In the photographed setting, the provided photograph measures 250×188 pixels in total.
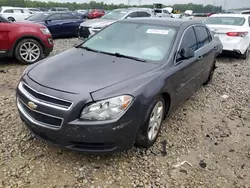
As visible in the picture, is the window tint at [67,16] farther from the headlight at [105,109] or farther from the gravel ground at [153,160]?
the headlight at [105,109]

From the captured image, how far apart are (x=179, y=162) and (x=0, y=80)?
4.34 meters

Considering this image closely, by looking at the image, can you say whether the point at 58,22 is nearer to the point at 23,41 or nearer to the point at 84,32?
the point at 84,32

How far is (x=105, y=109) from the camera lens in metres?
2.40

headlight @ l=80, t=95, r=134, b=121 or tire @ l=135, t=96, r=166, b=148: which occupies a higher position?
headlight @ l=80, t=95, r=134, b=121

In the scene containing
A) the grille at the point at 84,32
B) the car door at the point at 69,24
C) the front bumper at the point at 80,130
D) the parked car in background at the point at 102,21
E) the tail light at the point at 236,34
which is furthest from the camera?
the car door at the point at 69,24

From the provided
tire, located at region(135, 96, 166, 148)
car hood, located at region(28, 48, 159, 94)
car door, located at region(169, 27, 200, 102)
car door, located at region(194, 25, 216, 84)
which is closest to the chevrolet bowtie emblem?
car hood, located at region(28, 48, 159, 94)

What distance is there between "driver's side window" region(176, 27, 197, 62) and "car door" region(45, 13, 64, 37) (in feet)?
31.5

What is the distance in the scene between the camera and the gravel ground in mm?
2561

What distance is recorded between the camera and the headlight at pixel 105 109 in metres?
2.38

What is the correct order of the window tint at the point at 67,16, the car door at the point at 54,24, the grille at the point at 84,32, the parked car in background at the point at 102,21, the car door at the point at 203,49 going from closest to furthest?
the car door at the point at 203,49 → the parked car in background at the point at 102,21 → the grille at the point at 84,32 → the car door at the point at 54,24 → the window tint at the point at 67,16

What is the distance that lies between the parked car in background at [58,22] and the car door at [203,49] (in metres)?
9.04

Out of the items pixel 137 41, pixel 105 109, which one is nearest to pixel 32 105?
pixel 105 109

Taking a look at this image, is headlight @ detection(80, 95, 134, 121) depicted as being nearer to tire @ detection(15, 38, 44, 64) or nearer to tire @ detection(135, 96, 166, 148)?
tire @ detection(135, 96, 166, 148)

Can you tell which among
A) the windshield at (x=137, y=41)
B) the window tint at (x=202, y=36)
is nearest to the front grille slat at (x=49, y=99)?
the windshield at (x=137, y=41)
